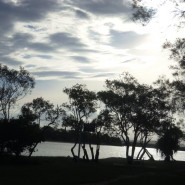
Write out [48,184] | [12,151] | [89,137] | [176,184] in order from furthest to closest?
[89,137] → [12,151] → [176,184] → [48,184]

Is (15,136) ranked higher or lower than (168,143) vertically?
lower

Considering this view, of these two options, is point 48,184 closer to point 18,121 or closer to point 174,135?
point 18,121

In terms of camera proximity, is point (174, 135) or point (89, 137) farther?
point (174, 135)

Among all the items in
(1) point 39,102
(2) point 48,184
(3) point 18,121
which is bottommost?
(2) point 48,184

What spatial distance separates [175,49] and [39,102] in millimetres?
33256

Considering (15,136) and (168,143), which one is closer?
(15,136)

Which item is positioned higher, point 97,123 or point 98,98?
point 98,98

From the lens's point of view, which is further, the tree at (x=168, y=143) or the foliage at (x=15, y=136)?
the tree at (x=168, y=143)

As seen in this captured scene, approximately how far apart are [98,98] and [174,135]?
21.4 m

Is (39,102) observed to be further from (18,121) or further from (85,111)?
(18,121)

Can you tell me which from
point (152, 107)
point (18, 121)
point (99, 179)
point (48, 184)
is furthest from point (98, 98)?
point (48, 184)

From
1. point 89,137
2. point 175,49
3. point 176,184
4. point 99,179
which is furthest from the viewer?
point 89,137

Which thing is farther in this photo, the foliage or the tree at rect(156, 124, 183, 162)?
the tree at rect(156, 124, 183, 162)

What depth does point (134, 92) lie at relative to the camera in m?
67.6
